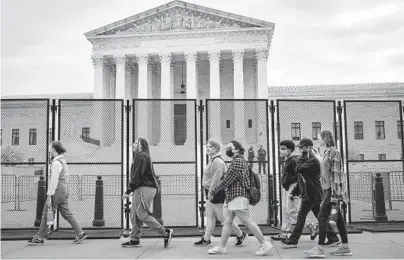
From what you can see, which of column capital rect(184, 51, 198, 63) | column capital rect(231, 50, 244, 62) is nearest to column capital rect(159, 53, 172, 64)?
column capital rect(184, 51, 198, 63)

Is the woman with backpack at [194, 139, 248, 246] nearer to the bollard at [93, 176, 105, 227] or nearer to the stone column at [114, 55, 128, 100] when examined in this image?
the bollard at [93, 176, 105, 227]

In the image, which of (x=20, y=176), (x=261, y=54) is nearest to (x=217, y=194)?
(x=20, y=176)

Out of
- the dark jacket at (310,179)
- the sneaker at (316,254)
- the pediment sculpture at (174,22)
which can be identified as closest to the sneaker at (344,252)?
the sneaker at (316,254)

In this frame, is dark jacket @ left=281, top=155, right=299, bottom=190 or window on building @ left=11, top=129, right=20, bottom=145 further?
window on building @ left=11, top=129, right=20, bottom=145

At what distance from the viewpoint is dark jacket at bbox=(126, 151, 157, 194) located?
746 centimetres

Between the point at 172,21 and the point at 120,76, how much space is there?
8255 millimetres

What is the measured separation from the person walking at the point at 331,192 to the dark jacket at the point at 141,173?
2909 millimetres

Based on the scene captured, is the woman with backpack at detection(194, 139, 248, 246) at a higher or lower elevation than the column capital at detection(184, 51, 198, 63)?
lower

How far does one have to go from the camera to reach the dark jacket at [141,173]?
746 centimetres

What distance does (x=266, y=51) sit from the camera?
1743 inches

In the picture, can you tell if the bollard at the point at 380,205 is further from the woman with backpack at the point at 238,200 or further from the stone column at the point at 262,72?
the stone column at the point at 262,72

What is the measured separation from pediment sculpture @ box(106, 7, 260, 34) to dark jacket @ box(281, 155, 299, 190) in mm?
39490

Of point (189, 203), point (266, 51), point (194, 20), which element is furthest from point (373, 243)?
point (194, 20)

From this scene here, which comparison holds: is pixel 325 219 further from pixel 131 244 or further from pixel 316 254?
pixel 131 244
